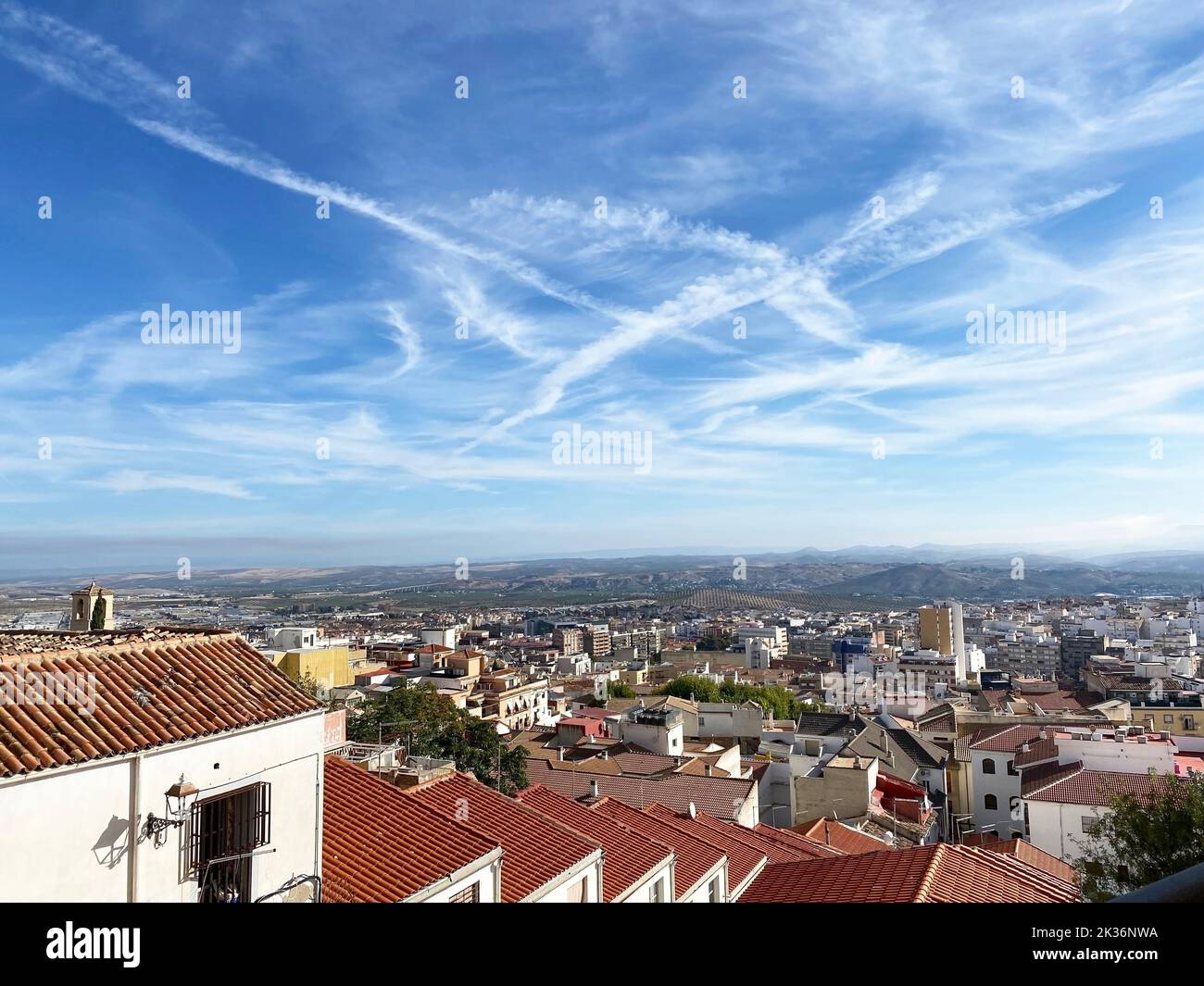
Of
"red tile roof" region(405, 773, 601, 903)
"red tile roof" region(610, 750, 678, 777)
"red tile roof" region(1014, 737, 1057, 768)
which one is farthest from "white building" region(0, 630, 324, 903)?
"red tile roof" region(1014, 737, 1057, 768)

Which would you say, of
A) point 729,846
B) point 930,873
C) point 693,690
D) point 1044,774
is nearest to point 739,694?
point 693,690

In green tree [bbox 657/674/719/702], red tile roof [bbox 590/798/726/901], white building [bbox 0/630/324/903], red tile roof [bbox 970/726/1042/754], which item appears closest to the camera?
white building [bbox 0/630/324/903]

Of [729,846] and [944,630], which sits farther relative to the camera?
[944,630]

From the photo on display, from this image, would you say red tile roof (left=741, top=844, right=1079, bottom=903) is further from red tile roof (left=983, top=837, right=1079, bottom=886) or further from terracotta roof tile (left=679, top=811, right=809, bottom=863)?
red tile roof (left=983, top=837, right=1079, bottom=886)

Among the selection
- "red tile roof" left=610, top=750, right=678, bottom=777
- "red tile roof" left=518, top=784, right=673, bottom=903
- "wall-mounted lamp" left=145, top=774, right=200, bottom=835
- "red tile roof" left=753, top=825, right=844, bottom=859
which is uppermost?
"wall-mounted lamp" left=145, top=774, right=200, bottom=835

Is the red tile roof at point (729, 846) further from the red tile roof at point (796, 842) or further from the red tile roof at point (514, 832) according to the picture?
the red tile roof at point (514, 832)

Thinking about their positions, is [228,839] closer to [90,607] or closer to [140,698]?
[140,698]

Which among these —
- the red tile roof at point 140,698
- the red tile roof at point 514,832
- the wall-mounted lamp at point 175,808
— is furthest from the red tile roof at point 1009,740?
the wall-mounted lamp at point 175,808
